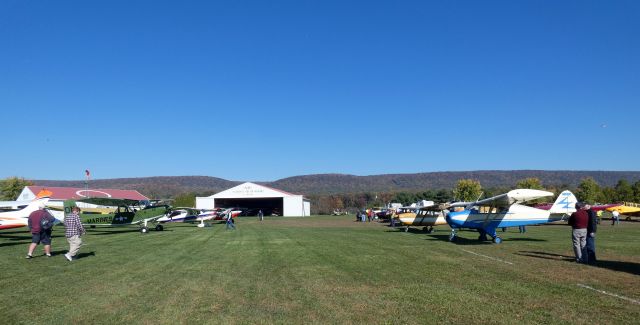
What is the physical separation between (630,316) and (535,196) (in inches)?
481

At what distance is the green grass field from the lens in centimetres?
661

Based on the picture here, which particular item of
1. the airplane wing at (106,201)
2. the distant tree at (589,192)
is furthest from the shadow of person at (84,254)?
the distant tree at (589,192)

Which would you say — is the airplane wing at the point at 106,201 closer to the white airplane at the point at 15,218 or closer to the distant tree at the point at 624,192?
the white airplane at the point at 15,218

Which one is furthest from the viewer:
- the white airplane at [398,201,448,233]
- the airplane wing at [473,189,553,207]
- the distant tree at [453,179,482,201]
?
the distant tree at [453,179,482,201]

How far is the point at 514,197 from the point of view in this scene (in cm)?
1845

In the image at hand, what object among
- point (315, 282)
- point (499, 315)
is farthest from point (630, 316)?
point (315, 282)

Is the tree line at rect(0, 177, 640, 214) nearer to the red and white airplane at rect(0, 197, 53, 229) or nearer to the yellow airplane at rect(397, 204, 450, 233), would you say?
the yellow airplane at rect(397, 204, 450, 233)

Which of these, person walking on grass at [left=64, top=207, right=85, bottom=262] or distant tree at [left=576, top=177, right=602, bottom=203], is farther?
distant tree at [left=576, top=177, right=602, bottom=203]

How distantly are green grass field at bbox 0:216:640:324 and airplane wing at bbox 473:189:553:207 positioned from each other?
3786 millimetres

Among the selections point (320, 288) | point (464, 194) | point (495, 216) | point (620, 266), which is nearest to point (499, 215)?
point (495, 216)

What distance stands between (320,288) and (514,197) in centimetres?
1262

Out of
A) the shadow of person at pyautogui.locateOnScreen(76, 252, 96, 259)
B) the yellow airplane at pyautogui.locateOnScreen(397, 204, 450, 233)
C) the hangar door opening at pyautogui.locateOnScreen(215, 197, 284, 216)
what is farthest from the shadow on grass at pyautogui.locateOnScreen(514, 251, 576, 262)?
the hangar door opening at pyautogui.locateOnScreen(215, 197, 284, 216)

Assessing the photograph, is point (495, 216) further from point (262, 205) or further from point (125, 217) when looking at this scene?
point (262, 205)

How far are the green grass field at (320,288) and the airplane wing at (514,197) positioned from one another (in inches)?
149
